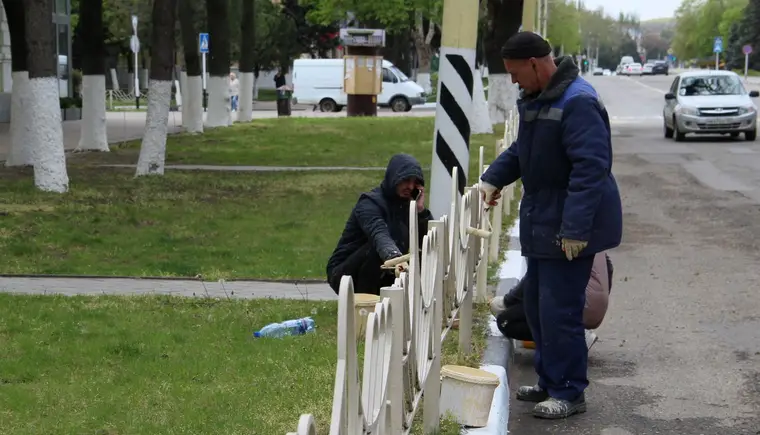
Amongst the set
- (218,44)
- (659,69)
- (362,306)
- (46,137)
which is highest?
(218,44)

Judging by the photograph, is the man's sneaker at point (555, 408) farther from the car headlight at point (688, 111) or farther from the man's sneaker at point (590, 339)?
the car headlight at point (688, 111)

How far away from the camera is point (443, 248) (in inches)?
235

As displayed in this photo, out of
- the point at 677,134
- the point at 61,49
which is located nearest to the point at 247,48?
the point at 61,49

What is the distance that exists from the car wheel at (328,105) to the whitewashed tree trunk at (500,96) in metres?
20.9

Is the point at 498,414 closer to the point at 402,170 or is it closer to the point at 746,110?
the point at 402,170

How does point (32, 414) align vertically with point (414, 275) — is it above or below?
below

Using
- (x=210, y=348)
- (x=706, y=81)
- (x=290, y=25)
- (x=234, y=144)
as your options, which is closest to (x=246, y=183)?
(x=234, y=144)

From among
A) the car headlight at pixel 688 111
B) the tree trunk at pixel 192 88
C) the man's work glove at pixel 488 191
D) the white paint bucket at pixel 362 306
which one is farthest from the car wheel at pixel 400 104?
the man's work glove at pixel 488 191

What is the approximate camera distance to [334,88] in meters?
54.1

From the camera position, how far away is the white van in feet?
176

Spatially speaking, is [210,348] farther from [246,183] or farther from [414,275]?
[246,183]

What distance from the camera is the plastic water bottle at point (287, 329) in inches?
309

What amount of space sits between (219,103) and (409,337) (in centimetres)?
2900

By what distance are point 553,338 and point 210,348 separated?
87.8 inches
